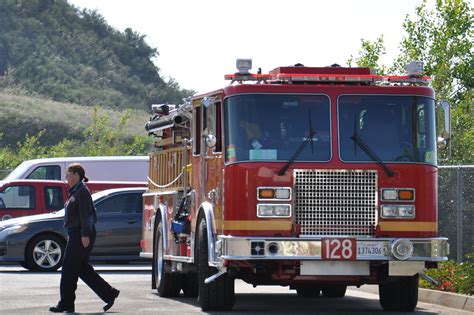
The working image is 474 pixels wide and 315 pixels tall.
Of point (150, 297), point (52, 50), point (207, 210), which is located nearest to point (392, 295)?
point (207, 210)

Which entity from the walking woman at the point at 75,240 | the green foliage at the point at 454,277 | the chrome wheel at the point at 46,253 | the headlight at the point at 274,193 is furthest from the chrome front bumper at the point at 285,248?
the chrome wheel at the point at 46,253

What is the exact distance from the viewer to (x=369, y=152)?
16516 mm

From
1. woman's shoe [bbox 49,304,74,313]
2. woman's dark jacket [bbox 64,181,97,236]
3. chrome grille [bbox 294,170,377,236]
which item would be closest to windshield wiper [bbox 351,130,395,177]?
chrome grille [bbox 294,170,377,236]

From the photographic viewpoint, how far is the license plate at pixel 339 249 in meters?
16.0

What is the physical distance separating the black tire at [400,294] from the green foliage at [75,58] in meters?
117

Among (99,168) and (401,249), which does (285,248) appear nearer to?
(401,249)

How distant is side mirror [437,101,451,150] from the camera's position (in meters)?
16.7

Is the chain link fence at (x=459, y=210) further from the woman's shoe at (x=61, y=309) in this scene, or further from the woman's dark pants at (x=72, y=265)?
the woman's shoe at (x=61, y=309)

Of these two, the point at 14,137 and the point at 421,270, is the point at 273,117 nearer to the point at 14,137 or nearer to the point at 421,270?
the point at 421,270

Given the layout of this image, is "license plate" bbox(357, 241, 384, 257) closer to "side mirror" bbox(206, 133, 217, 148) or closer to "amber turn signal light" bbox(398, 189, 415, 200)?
"amber turn signal light" bbox(398, 189, 415, 200)

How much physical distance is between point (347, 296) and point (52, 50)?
133m

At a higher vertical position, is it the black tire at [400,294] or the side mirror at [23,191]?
the side mirror at [23,191]

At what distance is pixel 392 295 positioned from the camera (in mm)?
17703

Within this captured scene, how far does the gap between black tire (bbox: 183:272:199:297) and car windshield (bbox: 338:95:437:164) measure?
4.53m
